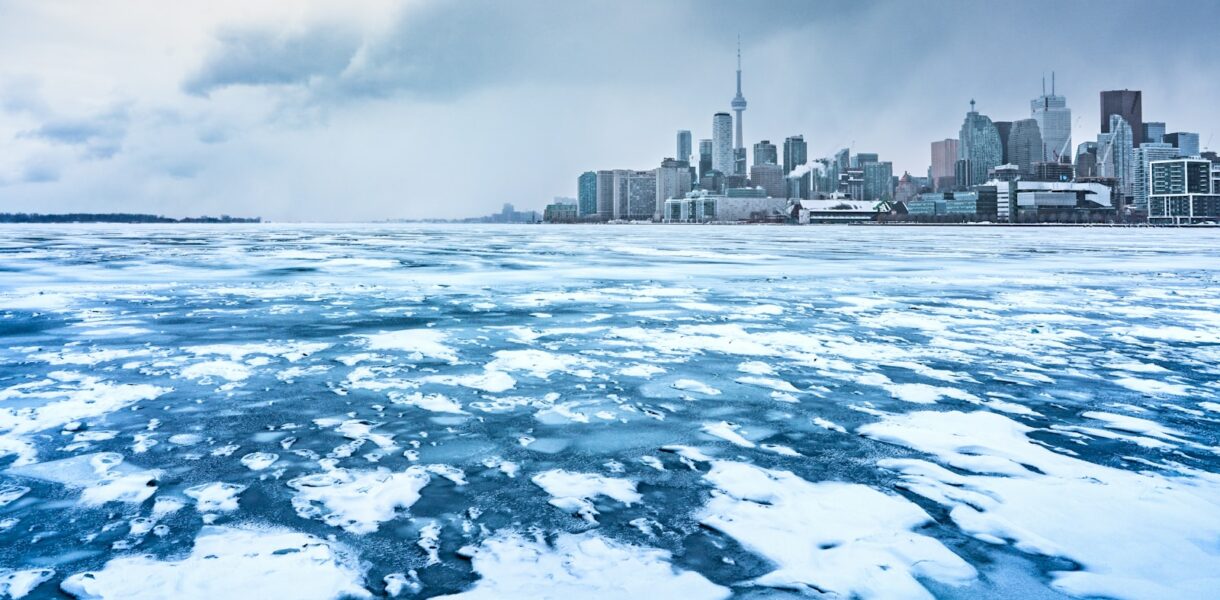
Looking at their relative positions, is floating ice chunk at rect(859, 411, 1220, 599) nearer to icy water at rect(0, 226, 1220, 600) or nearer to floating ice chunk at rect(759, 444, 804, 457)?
icy water at rect(0, 226, 1220, 600)

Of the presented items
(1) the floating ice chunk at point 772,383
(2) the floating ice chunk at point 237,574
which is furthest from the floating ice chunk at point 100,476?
(1) the floating ice chunk at point 772,383

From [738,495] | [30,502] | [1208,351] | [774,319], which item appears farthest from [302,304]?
[1208,351]

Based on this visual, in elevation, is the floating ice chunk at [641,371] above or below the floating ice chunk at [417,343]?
below

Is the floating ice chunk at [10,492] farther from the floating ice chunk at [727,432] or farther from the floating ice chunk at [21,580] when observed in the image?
the floating ice chunk at [727,432]

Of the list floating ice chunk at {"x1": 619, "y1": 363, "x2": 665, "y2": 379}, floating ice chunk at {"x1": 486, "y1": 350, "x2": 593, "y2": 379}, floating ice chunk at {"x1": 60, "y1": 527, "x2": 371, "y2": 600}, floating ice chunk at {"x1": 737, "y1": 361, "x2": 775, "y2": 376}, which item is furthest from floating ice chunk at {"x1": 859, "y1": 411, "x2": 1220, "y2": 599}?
floating ice chunk at {"x1": 486, "y1": 350, "x2": 593, "y2": 379}

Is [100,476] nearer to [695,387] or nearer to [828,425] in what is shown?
[695,387]
